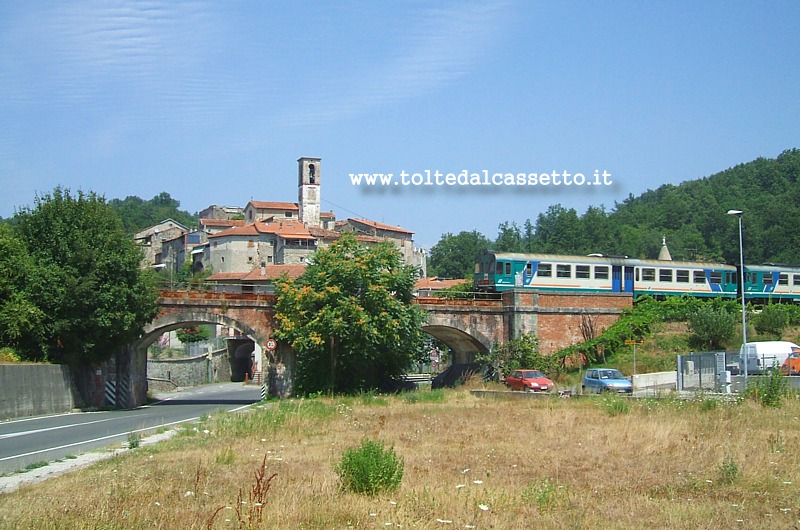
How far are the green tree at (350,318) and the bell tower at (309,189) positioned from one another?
7154 cm

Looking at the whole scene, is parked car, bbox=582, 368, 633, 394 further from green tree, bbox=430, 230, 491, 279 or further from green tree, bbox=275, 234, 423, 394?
green tree, bbox=430, 230, 491, 279

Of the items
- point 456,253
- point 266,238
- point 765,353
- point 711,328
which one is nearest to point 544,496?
point 765,353

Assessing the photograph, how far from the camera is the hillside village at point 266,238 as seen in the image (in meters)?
98.6

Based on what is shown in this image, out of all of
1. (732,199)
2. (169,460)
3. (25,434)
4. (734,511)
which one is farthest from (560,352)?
(732,199)

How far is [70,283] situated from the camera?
34.4 m

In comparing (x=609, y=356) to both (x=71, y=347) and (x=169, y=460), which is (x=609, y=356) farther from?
(x=169, y=460)

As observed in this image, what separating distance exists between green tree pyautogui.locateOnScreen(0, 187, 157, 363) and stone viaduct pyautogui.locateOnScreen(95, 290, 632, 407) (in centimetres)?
272

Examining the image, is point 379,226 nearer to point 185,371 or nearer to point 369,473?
point 185,371

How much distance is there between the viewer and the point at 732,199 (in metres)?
139

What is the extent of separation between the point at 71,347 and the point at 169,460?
22295 mm

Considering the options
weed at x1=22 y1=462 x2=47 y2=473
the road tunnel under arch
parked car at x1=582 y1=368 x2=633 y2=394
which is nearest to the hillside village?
the road tunnel under arch

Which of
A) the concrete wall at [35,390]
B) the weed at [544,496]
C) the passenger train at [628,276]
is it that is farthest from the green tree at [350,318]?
the weed at [544,496]

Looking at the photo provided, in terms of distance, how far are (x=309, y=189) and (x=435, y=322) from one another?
6859cm

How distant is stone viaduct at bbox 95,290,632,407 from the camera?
4066cm
